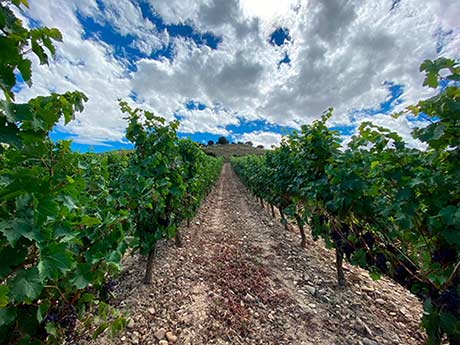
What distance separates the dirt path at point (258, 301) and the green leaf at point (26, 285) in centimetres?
233

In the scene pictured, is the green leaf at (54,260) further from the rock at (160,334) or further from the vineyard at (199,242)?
the rock at (160,334)

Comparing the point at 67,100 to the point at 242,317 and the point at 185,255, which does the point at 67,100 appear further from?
the point at 185,255

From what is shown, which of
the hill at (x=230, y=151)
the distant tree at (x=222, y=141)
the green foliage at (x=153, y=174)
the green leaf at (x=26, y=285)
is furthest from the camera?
the distant tree at (x=222, y=141)

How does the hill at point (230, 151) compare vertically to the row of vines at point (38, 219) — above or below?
above

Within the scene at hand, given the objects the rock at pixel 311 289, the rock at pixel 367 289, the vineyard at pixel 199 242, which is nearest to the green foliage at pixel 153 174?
the vineyard at pixel 199 242

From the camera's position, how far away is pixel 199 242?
19.7 ft

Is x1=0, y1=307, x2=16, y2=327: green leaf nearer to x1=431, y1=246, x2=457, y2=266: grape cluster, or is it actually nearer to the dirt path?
the dirt path

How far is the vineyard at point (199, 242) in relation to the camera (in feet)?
3.43

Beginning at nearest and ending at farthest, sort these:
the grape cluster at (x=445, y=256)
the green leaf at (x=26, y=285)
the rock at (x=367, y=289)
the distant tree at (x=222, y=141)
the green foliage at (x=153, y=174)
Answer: the green leaf at (x=26, y=285) < the grape cluster at (x=445, y=256) < the green foliage at (x=153, y=174) < the rock at (x=367, y=289) < the distant tree at (x=222, y=141)

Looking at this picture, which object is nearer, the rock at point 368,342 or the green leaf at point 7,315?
the green leaf at point 7,315

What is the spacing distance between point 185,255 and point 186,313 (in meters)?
1.99

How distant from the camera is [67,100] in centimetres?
116

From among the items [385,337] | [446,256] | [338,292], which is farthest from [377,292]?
[446,256]

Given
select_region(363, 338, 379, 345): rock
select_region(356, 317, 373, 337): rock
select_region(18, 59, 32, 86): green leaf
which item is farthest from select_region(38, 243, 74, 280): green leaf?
select_region(356, 317, 373, 337): rock
